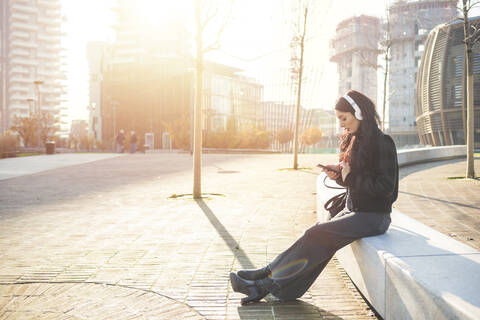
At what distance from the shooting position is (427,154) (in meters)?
19.2

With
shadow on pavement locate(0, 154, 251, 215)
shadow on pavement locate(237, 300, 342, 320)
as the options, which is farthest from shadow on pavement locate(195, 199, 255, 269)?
shadow on pavement locate(0, 154, 251, 215)

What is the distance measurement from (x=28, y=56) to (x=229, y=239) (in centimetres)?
15403

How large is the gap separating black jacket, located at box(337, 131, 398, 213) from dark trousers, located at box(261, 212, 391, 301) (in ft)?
0.30

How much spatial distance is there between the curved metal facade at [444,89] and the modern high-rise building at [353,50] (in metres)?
104

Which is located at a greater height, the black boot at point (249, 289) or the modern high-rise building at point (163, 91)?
the modern high-rise building at point (163, 91)

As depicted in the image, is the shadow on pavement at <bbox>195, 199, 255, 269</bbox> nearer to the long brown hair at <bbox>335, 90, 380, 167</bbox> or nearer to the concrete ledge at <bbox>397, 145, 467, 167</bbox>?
the long brown hair at <bbox>335, 90, 380, 167</bbox>

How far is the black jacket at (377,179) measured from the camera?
3336 mm

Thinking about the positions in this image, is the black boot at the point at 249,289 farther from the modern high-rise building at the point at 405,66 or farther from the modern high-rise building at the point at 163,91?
the modern high-rise building at the point at 405,66

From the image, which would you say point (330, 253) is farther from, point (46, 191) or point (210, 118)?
point (210, 118)

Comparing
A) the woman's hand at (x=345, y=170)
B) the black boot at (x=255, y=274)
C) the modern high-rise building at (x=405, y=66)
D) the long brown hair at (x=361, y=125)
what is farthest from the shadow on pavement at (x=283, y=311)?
the modern high-rise building at (x=405, y=66)

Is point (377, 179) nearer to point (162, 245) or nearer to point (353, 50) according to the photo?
point (162, 245)

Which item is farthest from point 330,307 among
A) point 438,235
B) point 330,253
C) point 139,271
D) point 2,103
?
point 2,103

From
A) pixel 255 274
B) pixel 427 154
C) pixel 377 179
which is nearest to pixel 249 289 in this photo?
pixel 255 274

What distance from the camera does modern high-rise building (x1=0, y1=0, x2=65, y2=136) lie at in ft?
Result: 445
